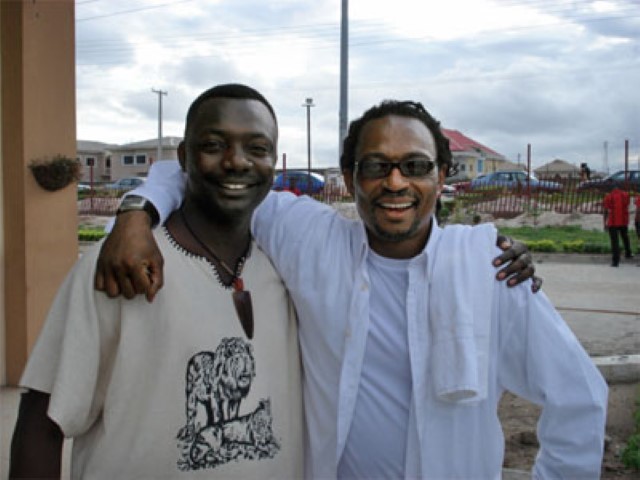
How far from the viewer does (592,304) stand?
31.9 feet

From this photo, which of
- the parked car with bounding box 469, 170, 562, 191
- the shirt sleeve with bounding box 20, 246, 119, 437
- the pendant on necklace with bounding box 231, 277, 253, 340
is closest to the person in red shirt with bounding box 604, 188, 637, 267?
the parked car with bounding box 469, 170, 562, 191

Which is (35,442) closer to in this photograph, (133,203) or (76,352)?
(76,352)

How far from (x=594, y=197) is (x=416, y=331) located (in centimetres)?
2229

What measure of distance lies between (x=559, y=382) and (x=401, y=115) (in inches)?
36.5

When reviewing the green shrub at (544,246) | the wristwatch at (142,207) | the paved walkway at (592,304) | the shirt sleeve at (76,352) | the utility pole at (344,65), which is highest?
the utility pole at (344,65)

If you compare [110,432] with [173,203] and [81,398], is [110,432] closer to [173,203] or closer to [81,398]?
[81,398]

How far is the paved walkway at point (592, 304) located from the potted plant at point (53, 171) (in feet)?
5.13

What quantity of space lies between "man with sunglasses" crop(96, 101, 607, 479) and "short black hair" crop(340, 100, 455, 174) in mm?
16

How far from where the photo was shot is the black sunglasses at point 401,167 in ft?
6.99

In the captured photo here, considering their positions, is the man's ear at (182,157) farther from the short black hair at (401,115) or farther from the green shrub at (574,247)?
the green shrub at (574,247)

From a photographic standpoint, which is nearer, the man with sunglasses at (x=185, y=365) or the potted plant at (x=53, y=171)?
the man with sunglasses at (x=185, y=365)

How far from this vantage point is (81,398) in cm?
175

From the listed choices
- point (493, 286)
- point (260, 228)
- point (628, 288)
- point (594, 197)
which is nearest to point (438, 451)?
point (493, 286)

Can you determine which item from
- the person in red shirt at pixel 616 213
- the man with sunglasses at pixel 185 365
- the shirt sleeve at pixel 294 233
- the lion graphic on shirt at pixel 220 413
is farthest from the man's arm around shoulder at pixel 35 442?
the person in red shirt at pixel 616 213
